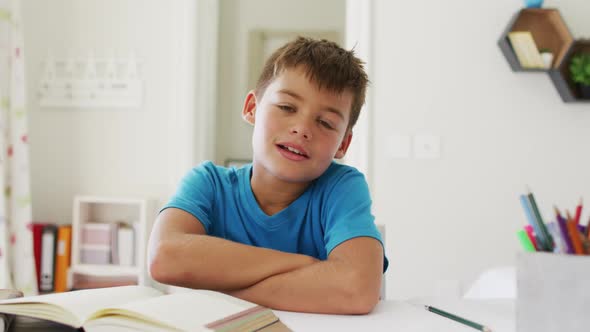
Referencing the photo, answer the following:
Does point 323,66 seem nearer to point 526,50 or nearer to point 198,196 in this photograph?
point 198,196

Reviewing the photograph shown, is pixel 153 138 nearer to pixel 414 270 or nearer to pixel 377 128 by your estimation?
pixel 377 128

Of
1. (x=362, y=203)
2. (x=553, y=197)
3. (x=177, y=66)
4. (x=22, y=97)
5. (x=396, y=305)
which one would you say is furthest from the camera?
(x=177, y=66)

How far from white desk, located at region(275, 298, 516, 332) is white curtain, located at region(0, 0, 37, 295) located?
92.0 inches

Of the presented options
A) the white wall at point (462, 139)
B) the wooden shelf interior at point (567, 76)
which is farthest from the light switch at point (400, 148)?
the wooden shelf interior at point (567, 76)

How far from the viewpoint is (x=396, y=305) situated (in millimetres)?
854

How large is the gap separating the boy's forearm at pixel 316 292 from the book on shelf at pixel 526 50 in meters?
1.85

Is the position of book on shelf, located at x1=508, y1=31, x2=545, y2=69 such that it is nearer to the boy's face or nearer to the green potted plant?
the green potted plant

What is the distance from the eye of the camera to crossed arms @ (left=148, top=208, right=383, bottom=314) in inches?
32.2

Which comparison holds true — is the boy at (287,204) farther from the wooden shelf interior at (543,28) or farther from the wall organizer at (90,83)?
the wall organizer at (90,83)

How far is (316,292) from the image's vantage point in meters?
0.82

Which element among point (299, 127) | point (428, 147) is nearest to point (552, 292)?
point (299, 127)

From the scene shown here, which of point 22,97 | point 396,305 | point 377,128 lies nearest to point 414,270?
point 377,128

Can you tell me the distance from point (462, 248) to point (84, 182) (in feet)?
6.58

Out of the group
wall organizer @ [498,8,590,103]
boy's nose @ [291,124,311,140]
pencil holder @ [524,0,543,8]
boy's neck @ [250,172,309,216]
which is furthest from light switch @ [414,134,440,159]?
boy's nose @ [291,124,311,140]
